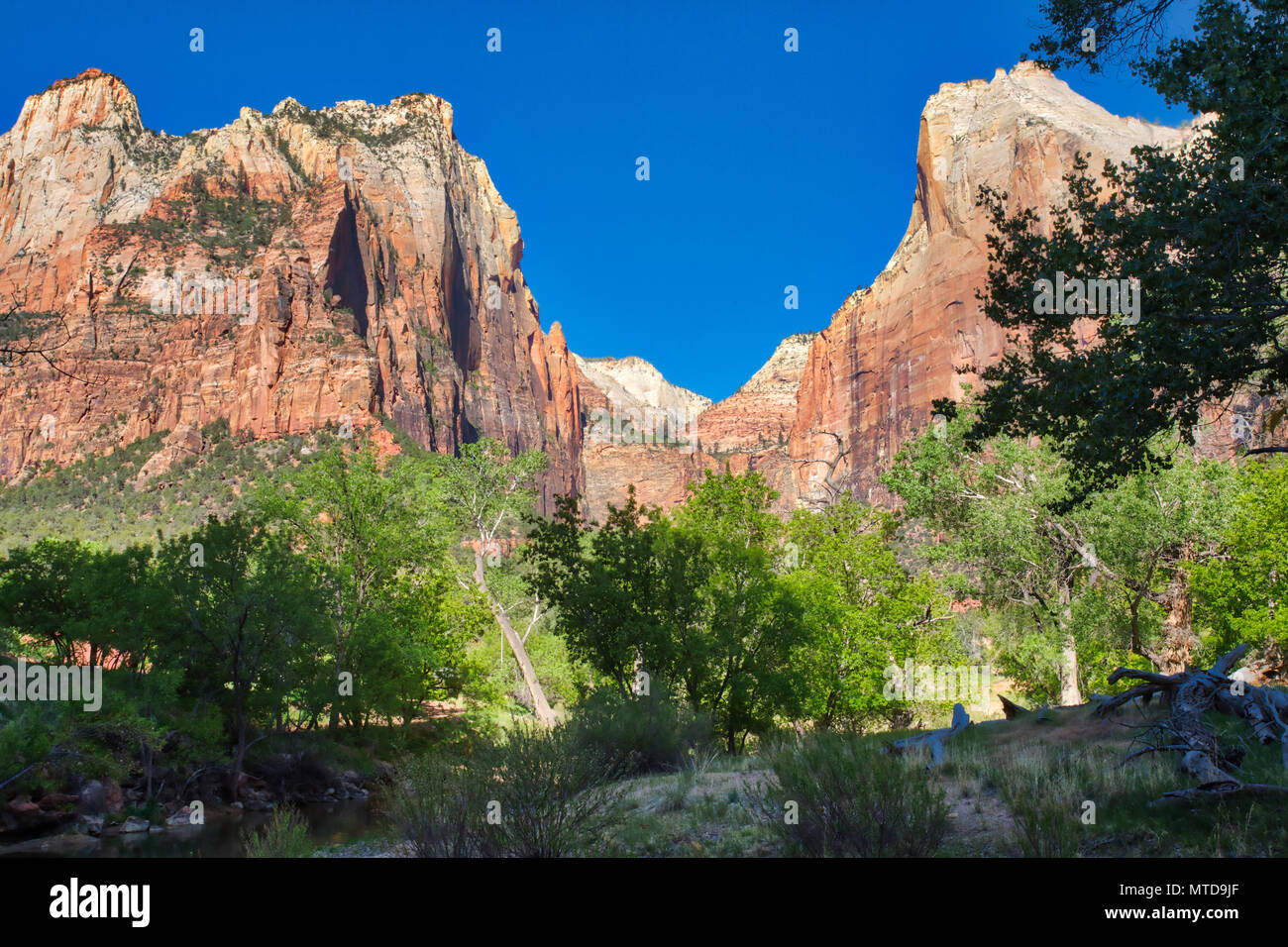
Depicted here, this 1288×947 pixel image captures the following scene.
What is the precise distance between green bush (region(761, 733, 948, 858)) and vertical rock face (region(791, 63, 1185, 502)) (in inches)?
3832

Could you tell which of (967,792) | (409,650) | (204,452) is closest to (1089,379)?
(967,792)

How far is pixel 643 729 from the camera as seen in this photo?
49.0ft

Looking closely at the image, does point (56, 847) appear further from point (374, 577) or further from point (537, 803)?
point (537, 803)

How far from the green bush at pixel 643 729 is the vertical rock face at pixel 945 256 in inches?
3536

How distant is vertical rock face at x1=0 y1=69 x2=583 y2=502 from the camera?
10281 centimetres

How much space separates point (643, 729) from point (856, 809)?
8264 mm

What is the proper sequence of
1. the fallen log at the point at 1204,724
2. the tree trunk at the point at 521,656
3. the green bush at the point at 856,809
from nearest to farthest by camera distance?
the green bush at the point at 856,809 < the fallen log at the point at 1204,724 < the tree trunk at the point at 521,656

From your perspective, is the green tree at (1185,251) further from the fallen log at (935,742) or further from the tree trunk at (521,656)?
the tree trunk at (521,656)

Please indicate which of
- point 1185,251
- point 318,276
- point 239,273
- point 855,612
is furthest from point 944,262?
point 1185,251

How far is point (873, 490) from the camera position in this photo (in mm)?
121250

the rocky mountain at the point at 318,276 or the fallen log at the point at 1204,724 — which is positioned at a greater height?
the rocky mountain at the point at 318,276

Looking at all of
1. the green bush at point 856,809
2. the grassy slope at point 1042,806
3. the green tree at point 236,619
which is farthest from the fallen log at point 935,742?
the green tree at point 236,619

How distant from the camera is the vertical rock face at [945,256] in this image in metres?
109
